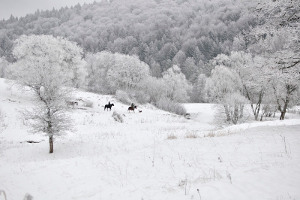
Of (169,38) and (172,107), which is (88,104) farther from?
(169,38)

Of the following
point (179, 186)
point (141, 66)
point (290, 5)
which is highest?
point (141, 66)

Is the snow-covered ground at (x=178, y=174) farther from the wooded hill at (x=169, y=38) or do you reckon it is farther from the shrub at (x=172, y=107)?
the wooded hill at (x=169, y=38)

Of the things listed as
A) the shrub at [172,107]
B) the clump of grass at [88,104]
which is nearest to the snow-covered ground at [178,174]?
the clump of grass at [88,104]

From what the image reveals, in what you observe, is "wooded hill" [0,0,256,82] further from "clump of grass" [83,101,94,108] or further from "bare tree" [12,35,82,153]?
"bare tree" [12,35,82,153]

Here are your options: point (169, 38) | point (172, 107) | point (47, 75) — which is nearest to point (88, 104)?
point (47, 75)

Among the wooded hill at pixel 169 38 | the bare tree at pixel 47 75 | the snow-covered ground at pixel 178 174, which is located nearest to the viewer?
the snow-covered ground at pixel 178 174

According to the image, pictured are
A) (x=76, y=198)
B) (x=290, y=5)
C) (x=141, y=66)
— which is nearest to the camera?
(x=76, y=198)

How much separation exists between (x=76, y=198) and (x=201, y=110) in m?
43.6

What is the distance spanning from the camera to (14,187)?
6.22m

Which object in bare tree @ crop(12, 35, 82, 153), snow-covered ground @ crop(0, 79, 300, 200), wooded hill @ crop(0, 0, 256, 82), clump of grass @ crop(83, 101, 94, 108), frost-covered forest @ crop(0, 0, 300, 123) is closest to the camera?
snow-covered ground @ crop(0, 79, 300, 200)

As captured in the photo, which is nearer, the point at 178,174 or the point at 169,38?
the point at 178,174

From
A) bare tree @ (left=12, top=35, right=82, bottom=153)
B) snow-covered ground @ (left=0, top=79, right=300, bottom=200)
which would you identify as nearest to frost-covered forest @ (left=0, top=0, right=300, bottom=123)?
bare tree @ (left=12, top=35, right=82, bottom=153)

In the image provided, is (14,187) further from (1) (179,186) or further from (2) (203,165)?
(2) (203,165)

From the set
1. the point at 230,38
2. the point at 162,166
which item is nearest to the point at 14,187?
the point at 162,166
